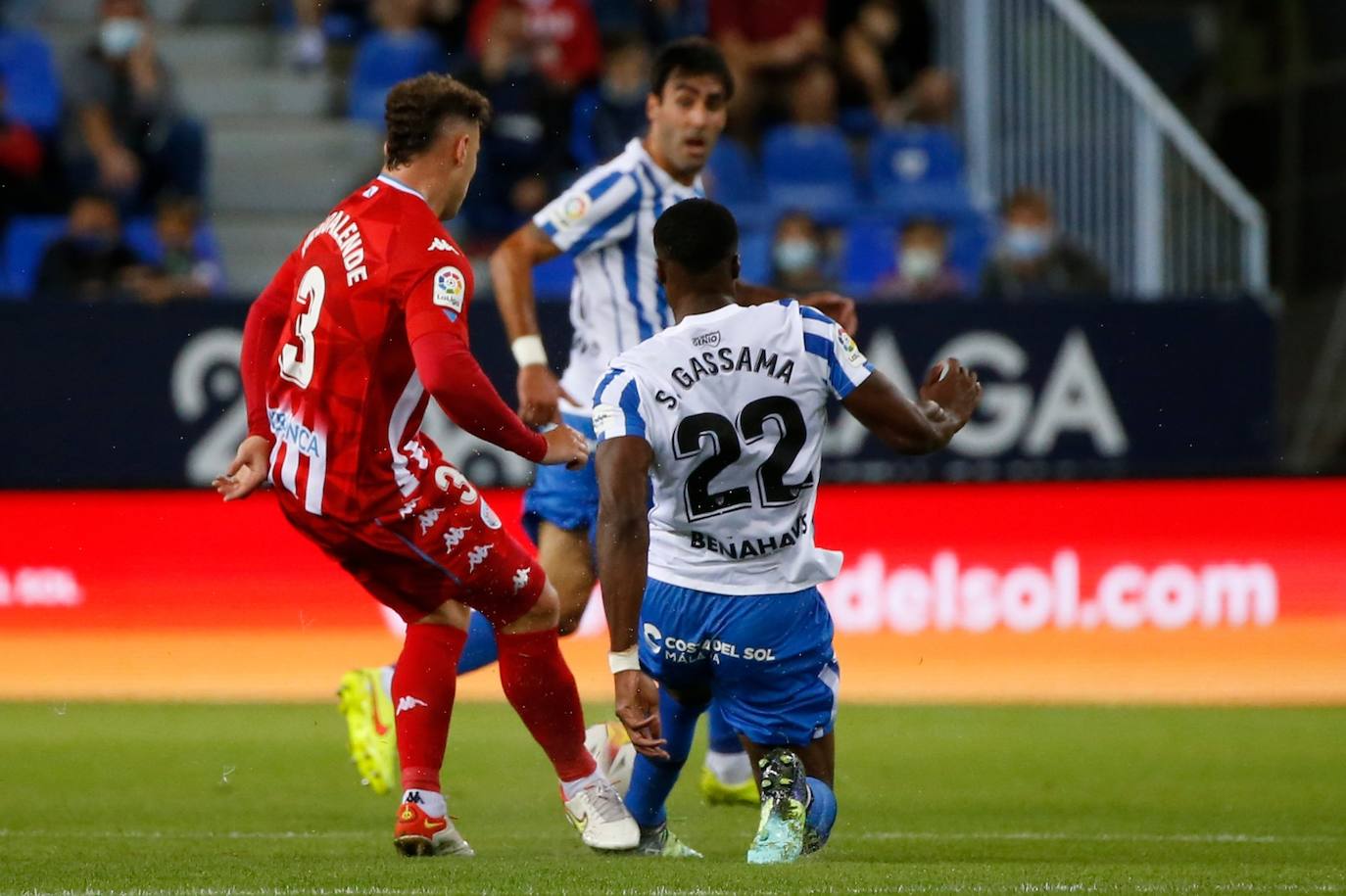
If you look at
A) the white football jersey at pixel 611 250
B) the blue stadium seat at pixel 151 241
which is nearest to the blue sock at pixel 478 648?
the white football jersey at pixel 611 250

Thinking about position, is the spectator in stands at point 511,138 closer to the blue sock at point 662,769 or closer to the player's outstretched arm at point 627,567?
the blue sock at point 662,769

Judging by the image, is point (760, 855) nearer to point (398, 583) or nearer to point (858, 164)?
point (398, 583)

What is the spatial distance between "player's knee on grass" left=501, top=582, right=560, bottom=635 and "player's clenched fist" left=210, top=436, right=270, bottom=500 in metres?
0.80

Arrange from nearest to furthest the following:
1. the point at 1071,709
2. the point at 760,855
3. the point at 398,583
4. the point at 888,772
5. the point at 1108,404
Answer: the point at 760,855 < the point at 398,583 < the point at 888,772 < the point at 1071,709 < the point at 1108,404

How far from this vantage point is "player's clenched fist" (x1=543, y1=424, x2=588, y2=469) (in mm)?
5402

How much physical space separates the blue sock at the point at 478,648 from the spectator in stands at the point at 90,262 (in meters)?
5.98

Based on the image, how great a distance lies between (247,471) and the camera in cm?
568

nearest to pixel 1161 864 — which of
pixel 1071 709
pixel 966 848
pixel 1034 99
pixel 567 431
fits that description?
pixel 966 848

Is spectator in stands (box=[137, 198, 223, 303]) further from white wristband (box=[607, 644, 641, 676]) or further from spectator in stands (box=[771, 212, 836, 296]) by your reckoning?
white wristband (box=[607, 644, 641, 676])

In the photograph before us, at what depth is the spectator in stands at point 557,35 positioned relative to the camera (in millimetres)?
14117

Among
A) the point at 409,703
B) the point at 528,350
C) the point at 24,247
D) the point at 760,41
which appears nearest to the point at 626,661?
the point at 409,703

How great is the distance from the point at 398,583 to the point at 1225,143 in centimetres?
1384

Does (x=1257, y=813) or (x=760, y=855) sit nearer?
(x=760, y=855)

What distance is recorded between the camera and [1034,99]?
14.3 m
